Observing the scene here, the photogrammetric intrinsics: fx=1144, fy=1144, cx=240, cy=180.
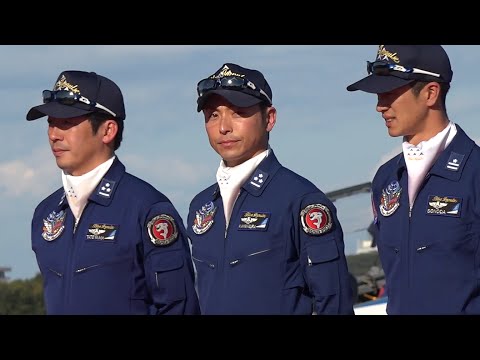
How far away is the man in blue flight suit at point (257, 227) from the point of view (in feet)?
27.3

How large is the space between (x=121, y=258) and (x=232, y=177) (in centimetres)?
105

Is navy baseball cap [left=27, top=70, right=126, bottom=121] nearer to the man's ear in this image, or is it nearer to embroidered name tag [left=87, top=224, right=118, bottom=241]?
the man's ear

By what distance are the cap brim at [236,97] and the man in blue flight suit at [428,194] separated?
2.72 ft

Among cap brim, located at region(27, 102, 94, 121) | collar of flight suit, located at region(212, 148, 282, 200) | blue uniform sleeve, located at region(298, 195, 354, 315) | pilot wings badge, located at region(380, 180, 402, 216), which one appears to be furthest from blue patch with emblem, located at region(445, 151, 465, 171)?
cap brim, located at region(27, 102, 94, 121)

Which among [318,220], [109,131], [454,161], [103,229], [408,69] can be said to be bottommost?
[318,220]

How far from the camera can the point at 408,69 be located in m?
8.56

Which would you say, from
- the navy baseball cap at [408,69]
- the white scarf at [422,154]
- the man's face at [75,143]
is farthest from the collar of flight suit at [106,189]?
the white scarf at [422,154]

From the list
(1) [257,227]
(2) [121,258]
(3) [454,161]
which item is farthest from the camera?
(2) [121,258]

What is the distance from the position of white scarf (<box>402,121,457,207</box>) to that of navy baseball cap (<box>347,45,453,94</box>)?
41 centimetres

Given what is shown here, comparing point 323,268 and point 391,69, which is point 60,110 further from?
point 391,69

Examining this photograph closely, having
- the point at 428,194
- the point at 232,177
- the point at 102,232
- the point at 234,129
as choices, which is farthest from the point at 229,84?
the point at 428,194

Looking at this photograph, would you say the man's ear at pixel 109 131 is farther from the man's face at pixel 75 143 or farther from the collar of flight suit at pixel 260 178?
the collar of flight suit at pixel 260 178
